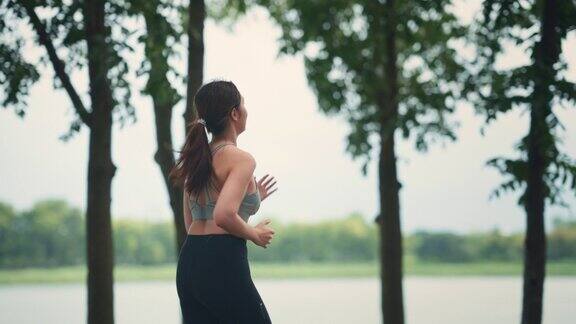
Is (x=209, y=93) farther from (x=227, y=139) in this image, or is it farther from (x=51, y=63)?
(x=51, y=63)

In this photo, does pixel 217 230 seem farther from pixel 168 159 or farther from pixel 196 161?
pixel 168 159

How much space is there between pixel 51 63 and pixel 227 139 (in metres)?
6.32

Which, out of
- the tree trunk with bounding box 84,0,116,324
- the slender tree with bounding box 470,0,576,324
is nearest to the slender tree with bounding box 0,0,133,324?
the tree trunk with bounding box 84,0,116,324

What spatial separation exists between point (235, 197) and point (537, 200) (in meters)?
6.29

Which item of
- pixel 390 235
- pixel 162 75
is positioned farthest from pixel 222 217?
pixel 390 235

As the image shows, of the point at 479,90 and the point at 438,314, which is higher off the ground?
the point at 479,90

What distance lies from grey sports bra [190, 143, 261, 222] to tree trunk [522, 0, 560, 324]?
5622mm

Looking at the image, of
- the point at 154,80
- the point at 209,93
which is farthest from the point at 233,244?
the point at 154,80

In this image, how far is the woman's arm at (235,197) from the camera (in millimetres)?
4234

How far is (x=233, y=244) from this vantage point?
4.41 metres

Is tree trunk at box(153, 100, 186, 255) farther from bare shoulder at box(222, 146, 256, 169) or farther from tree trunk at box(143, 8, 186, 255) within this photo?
bare shoulder at box(222, 146, 256, 169)

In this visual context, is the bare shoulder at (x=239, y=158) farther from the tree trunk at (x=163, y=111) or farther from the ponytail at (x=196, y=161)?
the tree trunk at (x=163, y=111)

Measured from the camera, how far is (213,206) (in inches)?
174

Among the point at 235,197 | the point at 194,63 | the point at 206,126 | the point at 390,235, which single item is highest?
the point at 194,63
